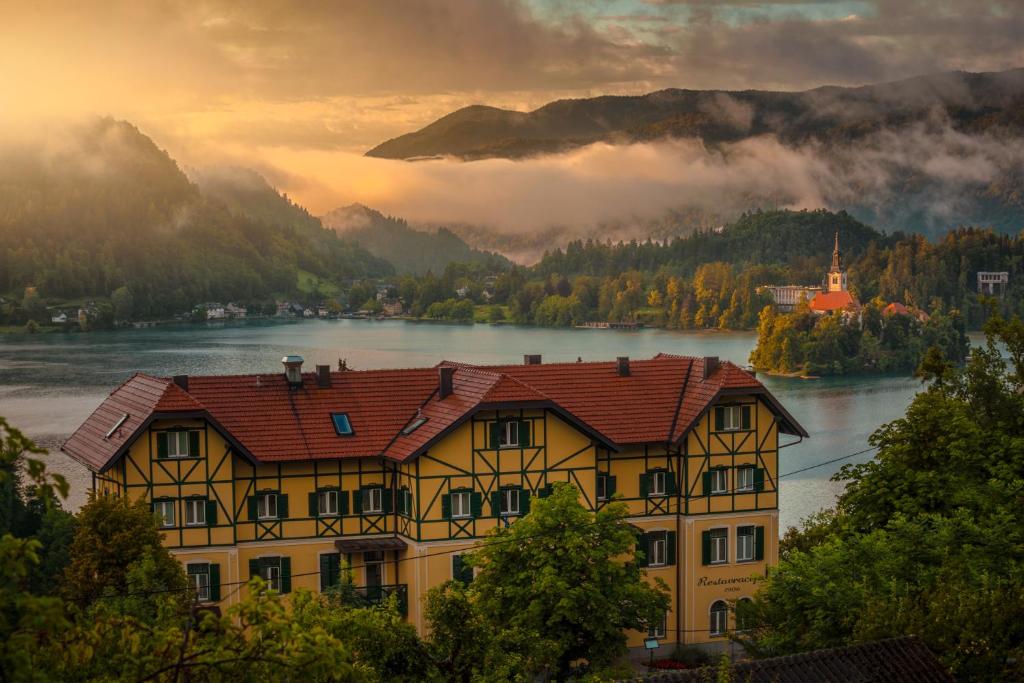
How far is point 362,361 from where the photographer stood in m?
132

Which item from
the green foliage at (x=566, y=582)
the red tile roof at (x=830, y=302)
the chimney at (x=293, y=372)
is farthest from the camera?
the red tile roof at (x=830, y=302)

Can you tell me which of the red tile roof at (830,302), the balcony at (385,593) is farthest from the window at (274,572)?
the red tile roof at (830,302)

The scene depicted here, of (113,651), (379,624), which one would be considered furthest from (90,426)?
(113,651)

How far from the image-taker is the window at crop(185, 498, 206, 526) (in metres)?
32.5

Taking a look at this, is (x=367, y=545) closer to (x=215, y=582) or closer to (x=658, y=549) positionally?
(x=215, y=582)

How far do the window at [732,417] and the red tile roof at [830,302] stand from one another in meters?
137

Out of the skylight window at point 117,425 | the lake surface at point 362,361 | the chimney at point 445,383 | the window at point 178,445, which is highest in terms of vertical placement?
the chimney at point 445,383

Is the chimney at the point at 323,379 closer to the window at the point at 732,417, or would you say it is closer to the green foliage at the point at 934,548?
the window at the point at 732,417

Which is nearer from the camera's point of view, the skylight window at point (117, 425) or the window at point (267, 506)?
the skylight window at point (117, 425)

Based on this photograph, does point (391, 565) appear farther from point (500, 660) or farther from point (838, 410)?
point (838, 410)

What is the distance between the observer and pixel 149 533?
96.0 ft

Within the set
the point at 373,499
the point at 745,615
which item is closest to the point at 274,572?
the point at 373,499

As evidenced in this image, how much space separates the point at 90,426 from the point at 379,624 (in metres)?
19.2

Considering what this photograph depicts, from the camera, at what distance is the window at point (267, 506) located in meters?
33.3
